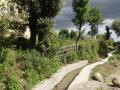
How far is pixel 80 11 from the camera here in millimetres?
51500

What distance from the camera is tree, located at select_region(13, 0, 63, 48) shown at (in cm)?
3081

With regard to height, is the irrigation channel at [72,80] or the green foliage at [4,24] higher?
the green foliage at [4,24]

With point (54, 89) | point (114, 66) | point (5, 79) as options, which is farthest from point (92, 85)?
point (114, 66)

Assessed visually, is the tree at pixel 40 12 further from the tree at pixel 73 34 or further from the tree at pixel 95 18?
the tree at pixel 95 18

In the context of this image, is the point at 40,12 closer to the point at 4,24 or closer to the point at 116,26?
the point at 4,24

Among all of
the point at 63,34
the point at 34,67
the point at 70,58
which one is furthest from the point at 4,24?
the point at 63,34

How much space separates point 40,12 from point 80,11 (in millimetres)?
20979

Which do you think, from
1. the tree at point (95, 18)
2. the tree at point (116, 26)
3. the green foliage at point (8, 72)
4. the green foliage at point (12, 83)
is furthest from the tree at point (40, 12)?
the tree at point (116, 26)

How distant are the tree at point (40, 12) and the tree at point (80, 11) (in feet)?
64.4

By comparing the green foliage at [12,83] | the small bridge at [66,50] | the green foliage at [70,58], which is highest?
the small bridge at [66,50]

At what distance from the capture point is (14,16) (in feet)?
99.4

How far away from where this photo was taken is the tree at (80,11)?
51.3 metres

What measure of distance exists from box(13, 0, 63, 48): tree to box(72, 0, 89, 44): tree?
64.4 ft

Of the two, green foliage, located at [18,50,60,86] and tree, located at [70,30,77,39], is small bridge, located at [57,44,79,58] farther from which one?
tree, located at [70,30,77,39]
